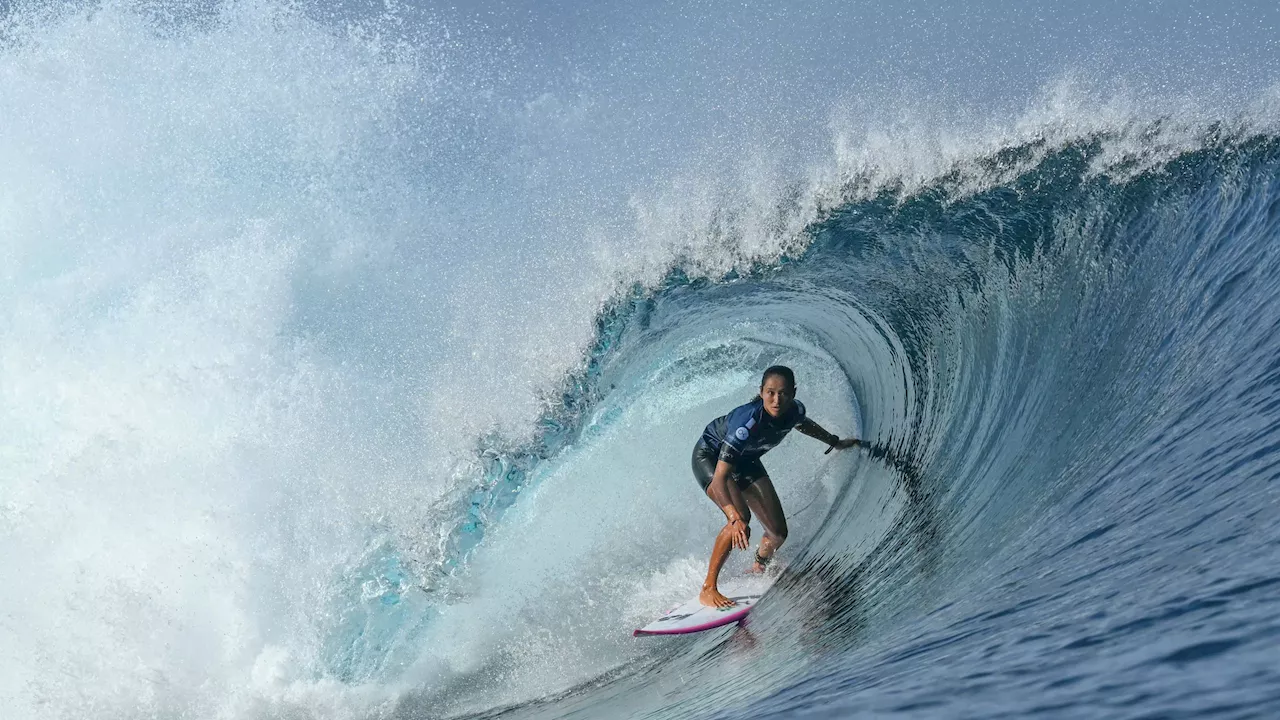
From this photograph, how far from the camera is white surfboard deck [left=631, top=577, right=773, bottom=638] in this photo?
6.10m

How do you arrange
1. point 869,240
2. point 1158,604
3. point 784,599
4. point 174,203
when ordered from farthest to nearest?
point 174,203, point 869,240, point 784,599, point 1158,604

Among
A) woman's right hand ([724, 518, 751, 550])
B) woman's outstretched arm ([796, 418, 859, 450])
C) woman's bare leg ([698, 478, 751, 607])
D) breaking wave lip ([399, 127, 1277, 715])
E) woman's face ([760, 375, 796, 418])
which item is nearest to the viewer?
breaking wave lip ([399, 127, 1277, 715])

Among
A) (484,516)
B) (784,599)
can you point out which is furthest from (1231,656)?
(484,516)

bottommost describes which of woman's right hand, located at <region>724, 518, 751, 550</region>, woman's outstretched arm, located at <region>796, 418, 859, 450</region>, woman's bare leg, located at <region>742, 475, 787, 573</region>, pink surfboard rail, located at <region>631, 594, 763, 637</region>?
pink surfboard rail, located at <region>631, 594, 763, 637</region>

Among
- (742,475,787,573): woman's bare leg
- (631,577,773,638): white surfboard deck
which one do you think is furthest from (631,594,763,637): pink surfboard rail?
(742,475,787,573): woman's bare leg

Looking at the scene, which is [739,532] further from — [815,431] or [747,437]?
[815,431]

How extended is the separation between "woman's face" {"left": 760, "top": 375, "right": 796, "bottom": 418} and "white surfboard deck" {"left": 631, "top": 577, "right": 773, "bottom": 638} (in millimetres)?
1273

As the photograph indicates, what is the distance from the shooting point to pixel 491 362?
31.8ft

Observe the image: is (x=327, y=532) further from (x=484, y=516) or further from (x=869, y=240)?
(x=869, y=240)

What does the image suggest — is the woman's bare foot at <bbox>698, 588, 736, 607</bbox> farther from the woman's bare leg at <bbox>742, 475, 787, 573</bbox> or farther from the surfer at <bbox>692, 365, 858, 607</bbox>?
the woman's bare leg at <bbox>742, 475, 787, 573</bbox>

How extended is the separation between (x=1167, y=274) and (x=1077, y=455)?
2.40 metres

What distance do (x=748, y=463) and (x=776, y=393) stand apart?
73 centimetres

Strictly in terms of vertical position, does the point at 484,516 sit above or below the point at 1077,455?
above

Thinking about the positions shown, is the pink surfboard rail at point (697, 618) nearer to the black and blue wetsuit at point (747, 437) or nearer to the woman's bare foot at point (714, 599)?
the woman's bare foot at point (714, 599)
